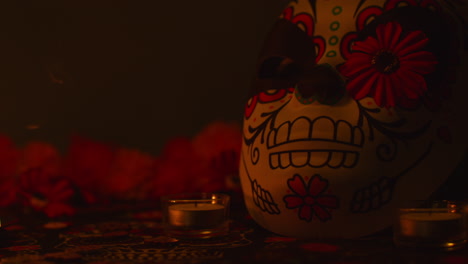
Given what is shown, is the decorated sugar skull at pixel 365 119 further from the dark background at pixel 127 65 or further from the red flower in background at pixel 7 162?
the red flower in background at pixel 7 162

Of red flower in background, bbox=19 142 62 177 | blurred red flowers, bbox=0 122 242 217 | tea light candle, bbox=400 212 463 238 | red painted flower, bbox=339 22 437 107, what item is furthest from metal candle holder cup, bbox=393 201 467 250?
red flower in background, bbox=19 142 62 177

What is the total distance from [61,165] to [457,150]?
782 millimetres

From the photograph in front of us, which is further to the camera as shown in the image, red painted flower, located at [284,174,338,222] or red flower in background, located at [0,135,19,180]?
red flower in background, located at [0,135,19,180]

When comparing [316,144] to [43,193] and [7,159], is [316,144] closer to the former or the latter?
[43,193]

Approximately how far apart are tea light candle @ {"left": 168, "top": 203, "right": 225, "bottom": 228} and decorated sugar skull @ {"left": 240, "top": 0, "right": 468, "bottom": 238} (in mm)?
66

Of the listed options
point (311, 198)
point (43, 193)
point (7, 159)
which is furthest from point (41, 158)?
point (311, 198)

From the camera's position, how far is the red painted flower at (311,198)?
59 centimetres

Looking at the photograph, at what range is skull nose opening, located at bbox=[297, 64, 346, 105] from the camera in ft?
1.97

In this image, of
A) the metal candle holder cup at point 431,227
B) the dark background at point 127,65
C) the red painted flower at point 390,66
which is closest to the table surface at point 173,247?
the metal candle holder cup at point 431,227

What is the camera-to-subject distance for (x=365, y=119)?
583 millimetres

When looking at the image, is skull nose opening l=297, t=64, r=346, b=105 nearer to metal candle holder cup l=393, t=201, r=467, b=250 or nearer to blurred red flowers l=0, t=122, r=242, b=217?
metal candle holder cup l=393, t=201, r=467, b=250

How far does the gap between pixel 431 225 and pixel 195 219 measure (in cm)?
27

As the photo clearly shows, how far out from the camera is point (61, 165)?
1.06 m

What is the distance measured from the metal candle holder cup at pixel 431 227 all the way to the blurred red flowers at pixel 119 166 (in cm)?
46
